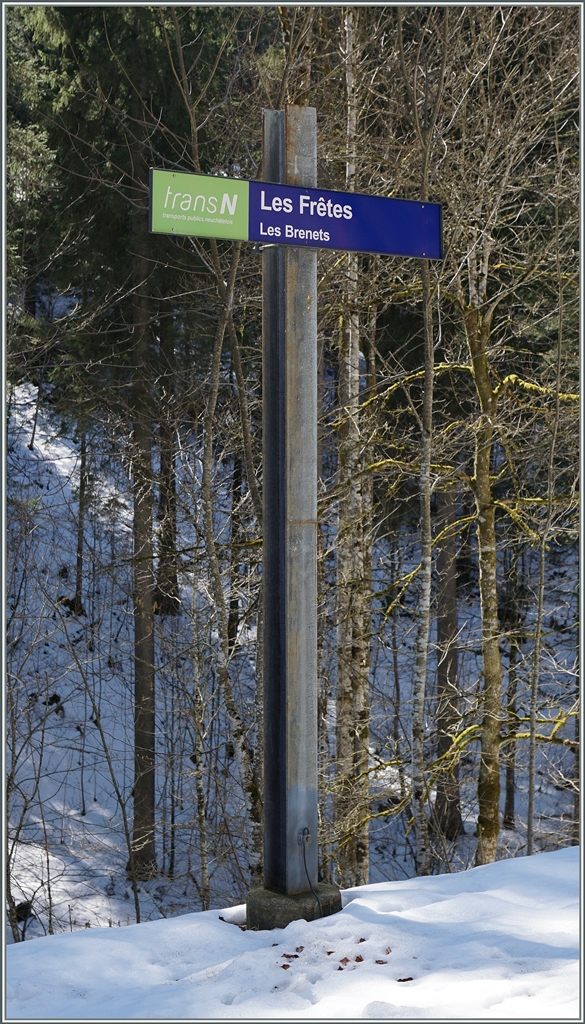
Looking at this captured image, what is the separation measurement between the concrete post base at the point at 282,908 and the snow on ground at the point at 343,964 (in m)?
0.07

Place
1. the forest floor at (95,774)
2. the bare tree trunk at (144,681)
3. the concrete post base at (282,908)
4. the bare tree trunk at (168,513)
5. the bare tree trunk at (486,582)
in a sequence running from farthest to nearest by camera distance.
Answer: the bare tree trunk at (144,681), the forest floor at (95,774), the bare tree trunk at (168,513), the bare tree trunk at (486,582), the concrete post base at (282,908)

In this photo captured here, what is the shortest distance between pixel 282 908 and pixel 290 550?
1455 mm

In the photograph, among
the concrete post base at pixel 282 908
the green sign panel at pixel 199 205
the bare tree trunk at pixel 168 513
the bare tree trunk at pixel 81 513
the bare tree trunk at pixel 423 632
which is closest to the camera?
the green sign panel at pixel 199 205

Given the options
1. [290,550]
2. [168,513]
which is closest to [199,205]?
[290,550]

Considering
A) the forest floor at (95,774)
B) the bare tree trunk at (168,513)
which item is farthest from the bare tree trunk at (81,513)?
the bare tree trunk at (168,513)

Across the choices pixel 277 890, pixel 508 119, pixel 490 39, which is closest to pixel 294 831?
pixel 277 890

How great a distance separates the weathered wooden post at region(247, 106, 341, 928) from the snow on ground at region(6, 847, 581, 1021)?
0.97 ft

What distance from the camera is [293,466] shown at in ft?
13.3

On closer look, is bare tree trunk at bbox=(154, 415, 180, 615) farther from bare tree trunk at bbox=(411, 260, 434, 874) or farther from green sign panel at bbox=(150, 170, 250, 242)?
green sign panel at bbox=(150, 170, 250, 242)

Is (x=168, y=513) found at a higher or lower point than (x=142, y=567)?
higher

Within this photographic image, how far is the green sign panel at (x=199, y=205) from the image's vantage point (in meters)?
3.68

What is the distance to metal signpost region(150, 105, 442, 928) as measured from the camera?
3.96m

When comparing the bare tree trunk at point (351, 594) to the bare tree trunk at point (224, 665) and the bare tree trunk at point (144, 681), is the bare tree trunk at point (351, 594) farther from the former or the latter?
the bare tree trunk at point (144, 681)

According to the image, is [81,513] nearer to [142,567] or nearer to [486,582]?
[142,567]
